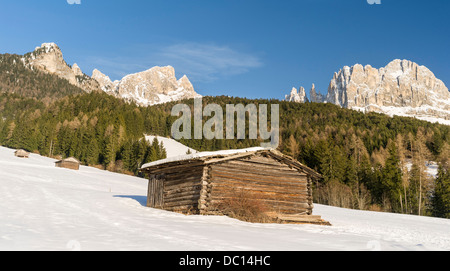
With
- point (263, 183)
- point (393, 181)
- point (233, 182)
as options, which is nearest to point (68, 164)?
point (233, 182)

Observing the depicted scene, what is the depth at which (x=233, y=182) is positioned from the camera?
20406 mm

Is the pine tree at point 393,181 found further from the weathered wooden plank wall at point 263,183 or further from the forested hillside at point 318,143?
the weathered wooden plank wall at point 263,183

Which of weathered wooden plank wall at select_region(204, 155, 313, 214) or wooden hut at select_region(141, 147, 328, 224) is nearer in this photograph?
wooden hut at select_region(141, 147, 328, 224)

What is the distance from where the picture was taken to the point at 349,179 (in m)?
58.8

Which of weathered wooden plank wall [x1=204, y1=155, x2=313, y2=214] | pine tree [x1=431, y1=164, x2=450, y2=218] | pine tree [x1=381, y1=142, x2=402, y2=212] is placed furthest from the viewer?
pine tree [x1=381, y1=142, x2=402, y2=212]

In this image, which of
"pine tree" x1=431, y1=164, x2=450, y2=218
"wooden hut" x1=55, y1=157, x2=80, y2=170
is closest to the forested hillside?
"pine tree" x1=431, y1=164, x2=450, y2=218

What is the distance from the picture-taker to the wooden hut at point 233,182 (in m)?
19.6

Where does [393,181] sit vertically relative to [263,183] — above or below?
above

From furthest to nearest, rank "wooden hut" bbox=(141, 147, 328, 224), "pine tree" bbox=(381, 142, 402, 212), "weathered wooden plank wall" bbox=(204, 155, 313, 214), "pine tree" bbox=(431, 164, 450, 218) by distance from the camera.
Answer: "pine tree" bbox=(381, 142, 402, 212), "pine tree" bbox=(431, 164, 450, 218), "weathered wooden plank wall" bbox=(204, 155, 313, 214), "wooden hut" bbox=(141, 147, 328, 224)

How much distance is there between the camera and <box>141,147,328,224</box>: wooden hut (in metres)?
19.6

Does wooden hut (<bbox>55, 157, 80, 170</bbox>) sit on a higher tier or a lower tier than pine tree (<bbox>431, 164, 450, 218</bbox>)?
higher

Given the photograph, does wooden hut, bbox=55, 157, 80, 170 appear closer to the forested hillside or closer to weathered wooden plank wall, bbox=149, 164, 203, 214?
the forested hillside

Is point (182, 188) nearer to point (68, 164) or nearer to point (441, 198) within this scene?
point (441, 198)

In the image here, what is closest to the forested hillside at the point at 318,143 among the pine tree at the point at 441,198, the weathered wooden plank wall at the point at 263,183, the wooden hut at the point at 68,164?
the pine tree at the point at 441,198
